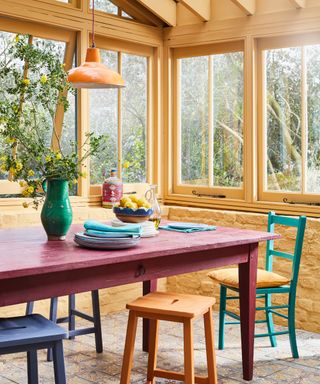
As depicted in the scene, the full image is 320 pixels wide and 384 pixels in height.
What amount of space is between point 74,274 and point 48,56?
1.24 metres

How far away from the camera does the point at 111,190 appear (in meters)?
5.50

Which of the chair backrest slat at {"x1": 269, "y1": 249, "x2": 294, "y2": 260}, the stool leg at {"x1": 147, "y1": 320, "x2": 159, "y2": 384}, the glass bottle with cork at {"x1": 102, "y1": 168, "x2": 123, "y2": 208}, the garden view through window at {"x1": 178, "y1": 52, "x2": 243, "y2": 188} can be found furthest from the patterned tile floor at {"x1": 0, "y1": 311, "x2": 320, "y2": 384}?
the garden view through window at {"x1": 178, "y1": 52, "x2": 243, "y2": 188}

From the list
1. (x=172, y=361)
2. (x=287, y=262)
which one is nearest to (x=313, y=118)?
(x=287, y=262)

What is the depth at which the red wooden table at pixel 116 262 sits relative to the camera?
9.42ft

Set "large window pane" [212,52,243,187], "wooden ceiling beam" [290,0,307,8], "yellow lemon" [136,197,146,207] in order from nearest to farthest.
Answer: "yellow lemon" [136,197,146,207] < "wooden ceiling beam" [290,0,307,8] < "large window pane" [212,52,243,187]

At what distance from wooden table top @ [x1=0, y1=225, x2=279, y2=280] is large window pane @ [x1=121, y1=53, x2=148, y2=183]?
5.92ft

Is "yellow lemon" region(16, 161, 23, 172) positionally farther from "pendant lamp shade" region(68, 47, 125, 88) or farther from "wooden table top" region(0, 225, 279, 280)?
"pendant lamp shade" region(68, 47, 125, 88)

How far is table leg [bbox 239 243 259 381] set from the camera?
4.01m

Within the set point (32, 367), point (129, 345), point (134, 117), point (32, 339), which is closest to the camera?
point (32, 339)

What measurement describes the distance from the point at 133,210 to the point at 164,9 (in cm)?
261

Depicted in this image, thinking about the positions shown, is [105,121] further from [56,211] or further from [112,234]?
[112,234]

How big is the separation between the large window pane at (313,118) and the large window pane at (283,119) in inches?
3.4

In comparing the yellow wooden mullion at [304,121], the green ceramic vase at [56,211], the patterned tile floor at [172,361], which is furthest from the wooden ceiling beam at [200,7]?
the patterned tile floor at [172,361]

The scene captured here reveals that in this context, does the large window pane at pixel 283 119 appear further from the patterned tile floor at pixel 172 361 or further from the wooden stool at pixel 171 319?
the wooden stool at pixel 171 319
